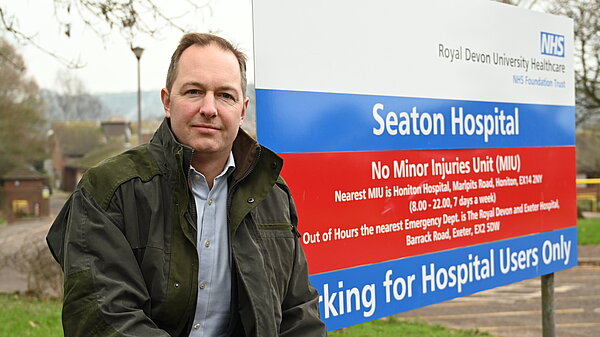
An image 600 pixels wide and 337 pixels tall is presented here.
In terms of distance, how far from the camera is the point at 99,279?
1.99m

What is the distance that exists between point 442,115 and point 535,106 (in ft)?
3.85

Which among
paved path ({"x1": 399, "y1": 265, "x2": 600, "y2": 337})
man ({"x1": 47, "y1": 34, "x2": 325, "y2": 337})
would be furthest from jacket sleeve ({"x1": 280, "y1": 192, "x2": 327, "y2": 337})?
paved path ({"x1": 399, "y1": 265, "x2": 600, "y2": 337})

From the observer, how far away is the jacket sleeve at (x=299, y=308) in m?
2.43

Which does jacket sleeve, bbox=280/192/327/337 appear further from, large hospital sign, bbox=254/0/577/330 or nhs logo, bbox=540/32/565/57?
nhs logo, bbox=540/32/565/57

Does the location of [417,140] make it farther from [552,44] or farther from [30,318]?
[30,318]

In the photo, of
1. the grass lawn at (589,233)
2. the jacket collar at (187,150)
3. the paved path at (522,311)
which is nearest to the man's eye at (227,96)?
the jacket collar at (187,150)

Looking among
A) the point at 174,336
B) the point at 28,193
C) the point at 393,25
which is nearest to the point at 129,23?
the point at 393,25

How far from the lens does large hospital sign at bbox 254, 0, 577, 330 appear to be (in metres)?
3.35

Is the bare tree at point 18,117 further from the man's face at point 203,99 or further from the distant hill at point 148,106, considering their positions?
the man's face at point 203,99

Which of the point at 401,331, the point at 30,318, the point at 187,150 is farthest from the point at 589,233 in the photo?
the point at 187,150

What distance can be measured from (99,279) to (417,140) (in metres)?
2.37

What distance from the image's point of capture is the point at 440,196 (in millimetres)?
4184

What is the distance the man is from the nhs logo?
10.8ft

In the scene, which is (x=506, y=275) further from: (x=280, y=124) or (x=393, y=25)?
(x=280, y=124)
